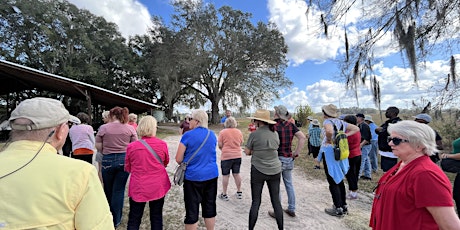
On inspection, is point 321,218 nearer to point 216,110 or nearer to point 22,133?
point 22,133

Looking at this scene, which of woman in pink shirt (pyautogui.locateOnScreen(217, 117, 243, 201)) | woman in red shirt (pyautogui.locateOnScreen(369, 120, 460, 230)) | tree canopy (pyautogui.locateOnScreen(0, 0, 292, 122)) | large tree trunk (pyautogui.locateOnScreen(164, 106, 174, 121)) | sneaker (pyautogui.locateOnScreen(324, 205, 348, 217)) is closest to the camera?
woman in red shirt (pyautogui.locateOnScreen(369, 120, 460, 230))

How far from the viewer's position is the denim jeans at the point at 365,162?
18.7 feet

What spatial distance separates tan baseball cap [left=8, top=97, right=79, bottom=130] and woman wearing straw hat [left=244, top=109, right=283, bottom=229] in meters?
2.26

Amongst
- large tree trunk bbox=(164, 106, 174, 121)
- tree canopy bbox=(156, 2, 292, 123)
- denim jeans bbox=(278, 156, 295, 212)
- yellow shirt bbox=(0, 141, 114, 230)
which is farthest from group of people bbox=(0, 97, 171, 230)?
large tree trunk bbox=(164, 106, 174, 121)

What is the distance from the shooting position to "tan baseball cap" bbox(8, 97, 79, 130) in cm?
103

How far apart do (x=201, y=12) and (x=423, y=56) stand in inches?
812

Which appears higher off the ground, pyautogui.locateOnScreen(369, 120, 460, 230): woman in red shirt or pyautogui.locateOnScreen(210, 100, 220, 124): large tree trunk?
pyautogui.locateOnScreen(210, 100, 220, 124): large tree trunk

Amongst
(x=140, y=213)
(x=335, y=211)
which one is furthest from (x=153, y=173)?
(x=335, y=211)

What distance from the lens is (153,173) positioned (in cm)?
265

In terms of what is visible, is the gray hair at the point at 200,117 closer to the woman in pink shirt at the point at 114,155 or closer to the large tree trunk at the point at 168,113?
the woman in pink shirt at the point at 114,155

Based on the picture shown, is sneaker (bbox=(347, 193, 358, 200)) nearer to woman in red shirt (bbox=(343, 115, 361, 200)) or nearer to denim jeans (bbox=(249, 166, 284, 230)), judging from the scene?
woman in red shirt (bbox=(343, 115, 361, 200))

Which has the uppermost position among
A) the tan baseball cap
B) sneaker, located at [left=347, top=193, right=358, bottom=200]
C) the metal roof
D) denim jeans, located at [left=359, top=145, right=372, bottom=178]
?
the metal roof

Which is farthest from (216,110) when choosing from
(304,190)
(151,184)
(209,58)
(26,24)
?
(151,184)

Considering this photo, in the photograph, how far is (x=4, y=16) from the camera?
18.9m
